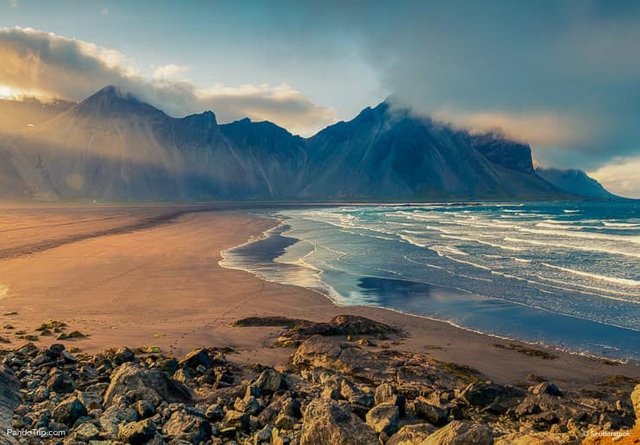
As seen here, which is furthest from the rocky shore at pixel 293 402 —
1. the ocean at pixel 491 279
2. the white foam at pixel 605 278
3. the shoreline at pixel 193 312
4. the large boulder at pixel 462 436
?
the white foam at pixel 605 278

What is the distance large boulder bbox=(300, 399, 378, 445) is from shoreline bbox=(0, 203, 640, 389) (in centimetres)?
567

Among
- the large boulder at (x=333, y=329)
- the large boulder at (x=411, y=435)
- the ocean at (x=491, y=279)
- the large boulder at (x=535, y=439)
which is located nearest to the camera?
the large boulder at (x=535, y=439)

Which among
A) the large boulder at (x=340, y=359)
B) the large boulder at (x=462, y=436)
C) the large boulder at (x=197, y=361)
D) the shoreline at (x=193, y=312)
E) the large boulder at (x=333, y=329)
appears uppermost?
the large boulder at (x=462, y=436)

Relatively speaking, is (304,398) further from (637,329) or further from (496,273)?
(496,273)

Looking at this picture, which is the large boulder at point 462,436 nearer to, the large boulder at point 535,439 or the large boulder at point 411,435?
the large boulder at point 535,439

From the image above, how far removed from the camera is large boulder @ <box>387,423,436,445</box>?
6027mm

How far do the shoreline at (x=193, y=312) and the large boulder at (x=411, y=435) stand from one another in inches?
240

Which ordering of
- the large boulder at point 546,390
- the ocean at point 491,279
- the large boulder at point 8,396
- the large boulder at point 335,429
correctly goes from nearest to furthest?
the large boulder at point 335,429
the large boulder at point 8,396
the large boulder at point 546,390
the ocean at point 491,279

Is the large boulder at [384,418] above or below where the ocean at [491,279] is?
above

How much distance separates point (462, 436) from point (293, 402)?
312cm

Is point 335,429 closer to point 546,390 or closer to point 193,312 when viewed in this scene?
point 546,390

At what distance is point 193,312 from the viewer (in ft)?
58.4

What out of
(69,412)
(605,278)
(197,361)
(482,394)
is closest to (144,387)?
(69,412)

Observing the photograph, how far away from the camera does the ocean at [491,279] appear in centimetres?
1662
